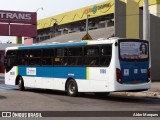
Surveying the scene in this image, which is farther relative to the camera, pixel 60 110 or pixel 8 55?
pixel 8 55

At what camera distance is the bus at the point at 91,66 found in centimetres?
1873

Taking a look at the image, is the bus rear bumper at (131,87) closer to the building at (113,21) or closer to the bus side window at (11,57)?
the bus side window at (11,57)

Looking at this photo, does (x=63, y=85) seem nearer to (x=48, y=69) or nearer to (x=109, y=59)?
(x=48, y=69)

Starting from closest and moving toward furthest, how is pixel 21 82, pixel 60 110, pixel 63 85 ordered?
pixel 60 110 < pixel 63 85 < pixel 21 82

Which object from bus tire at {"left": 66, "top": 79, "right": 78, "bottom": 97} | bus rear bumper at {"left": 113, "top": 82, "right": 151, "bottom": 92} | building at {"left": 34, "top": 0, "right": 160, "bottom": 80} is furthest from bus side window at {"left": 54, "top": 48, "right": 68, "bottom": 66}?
building at {"left": 34, "top": 0, "right": 160, "bottom": 80}

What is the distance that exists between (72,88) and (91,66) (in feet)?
6.56

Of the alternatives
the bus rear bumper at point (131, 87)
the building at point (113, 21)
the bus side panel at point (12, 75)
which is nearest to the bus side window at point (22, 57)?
the bus side panel at point (12, 75)

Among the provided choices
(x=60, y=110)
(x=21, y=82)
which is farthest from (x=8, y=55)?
(x=60, y=110)

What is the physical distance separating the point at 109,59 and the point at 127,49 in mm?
924

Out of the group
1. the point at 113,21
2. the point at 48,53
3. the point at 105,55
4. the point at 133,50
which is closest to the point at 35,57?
the point at 48,53

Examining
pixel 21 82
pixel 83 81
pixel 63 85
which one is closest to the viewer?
pixel 83 81

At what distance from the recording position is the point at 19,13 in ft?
195

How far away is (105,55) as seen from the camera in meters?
19.2

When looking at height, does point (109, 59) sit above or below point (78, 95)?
above
